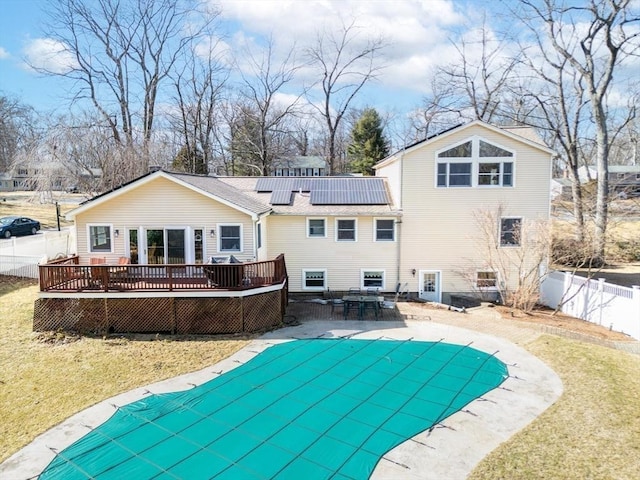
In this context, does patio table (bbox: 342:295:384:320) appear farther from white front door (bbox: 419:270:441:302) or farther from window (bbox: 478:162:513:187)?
window (bbox: 478:162:513:187)

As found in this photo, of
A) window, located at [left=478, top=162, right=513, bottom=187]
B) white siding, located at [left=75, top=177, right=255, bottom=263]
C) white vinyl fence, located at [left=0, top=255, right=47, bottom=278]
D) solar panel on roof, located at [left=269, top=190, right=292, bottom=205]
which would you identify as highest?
window, located at [left=478, top=162, right=513, bottom=187]

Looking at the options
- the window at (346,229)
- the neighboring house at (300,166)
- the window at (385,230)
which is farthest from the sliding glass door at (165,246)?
the neighboring house at (300,166)

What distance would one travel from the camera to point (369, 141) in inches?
1660

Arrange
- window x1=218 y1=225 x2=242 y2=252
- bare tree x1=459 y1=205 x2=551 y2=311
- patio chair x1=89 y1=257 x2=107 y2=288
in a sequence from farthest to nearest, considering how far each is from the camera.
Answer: bare tree x1=459 y1=205 x2=551 y2=311, window x1=218 y1=225 x2=242 y2=252, patio chair x1=89 y1=257 x2=107 y2=288

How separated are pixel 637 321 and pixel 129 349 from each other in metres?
15.2

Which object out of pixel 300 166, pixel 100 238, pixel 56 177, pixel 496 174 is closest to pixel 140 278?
pixel 100 238

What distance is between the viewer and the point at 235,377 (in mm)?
10078

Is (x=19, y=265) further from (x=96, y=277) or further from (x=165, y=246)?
(x=96, y=277)

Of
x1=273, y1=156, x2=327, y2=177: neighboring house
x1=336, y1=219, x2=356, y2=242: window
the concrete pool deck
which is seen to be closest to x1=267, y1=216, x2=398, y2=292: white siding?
x1=336, y1=219, x2=356, y2=242: window

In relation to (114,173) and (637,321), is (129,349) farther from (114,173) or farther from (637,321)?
(114,173)

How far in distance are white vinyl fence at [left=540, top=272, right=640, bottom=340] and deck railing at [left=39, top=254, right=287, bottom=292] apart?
1156 centimetres

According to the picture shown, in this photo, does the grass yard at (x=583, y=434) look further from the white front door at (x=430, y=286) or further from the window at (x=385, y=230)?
the window at (x=385, y=230)

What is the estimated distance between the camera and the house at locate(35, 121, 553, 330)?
50.8 feet

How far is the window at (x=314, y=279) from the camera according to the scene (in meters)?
Result: 18.3
